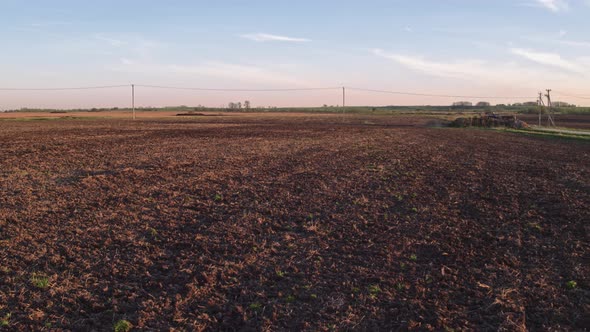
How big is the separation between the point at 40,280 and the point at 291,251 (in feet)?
11.3

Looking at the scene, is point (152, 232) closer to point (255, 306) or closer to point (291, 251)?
point (291, 251)

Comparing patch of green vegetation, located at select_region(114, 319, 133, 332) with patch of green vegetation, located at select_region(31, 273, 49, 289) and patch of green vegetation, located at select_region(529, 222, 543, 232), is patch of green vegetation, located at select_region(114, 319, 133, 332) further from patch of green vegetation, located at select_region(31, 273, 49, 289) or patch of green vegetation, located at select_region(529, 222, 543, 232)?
patch of green vegetation, located at select_region(529, 222, 543, 232)

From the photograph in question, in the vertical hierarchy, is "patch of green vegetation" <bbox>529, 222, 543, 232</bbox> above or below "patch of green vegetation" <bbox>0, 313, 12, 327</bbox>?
above

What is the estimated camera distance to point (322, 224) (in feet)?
26.0

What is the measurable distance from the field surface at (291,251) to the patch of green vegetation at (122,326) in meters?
0.13

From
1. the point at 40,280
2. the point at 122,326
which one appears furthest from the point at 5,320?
the point at 122,326

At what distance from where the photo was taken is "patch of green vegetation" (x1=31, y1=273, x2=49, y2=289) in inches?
203

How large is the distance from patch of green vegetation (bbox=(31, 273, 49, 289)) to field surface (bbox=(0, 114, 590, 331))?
0.8 inches

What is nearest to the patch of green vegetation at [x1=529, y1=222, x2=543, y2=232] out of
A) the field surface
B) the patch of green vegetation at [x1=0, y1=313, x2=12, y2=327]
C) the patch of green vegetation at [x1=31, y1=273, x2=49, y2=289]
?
the field surface

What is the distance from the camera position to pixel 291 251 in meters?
6.47

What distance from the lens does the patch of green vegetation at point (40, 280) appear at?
5.17 meters

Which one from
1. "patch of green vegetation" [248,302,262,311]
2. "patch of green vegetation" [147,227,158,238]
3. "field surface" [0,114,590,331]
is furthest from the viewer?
"patch of green vegetation" [147,227,158,238]

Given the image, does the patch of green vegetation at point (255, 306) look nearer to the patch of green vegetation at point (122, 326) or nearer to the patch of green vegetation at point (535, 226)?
the patch of green vegetation at point (122, 326)

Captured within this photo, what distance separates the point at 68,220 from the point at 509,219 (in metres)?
8.86
